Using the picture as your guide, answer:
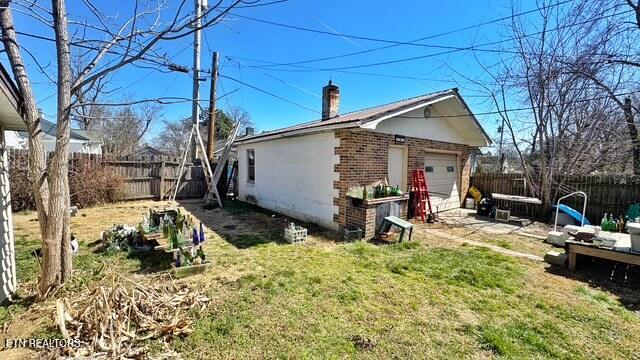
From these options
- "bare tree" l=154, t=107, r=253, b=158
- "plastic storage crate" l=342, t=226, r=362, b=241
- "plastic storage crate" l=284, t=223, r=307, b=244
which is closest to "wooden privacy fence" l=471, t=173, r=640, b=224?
"plastic storage crate" l=342, t=226, r=362, b=241

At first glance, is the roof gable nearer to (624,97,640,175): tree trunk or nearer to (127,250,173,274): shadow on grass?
(624,97,640,175): tree trunk

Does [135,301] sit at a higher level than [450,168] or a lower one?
lower

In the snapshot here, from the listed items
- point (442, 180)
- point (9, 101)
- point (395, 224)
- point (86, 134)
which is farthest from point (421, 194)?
point (86, 134)

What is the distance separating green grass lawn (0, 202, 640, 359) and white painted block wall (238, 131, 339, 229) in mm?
1845

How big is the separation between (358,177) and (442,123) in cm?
457

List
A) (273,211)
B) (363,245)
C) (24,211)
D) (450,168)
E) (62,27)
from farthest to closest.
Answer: (450,168)
(273,211)
(24,211)
(363,245)
(62,27)

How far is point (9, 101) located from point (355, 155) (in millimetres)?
5472

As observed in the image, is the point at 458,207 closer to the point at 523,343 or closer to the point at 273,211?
the point at 273,211

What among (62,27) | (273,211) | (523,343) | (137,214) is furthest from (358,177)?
(137,214)

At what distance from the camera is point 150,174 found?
37.6 ft

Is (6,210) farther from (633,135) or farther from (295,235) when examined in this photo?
(633,135)

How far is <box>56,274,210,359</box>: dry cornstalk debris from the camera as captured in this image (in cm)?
239

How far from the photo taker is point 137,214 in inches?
339

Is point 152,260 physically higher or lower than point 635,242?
lower
